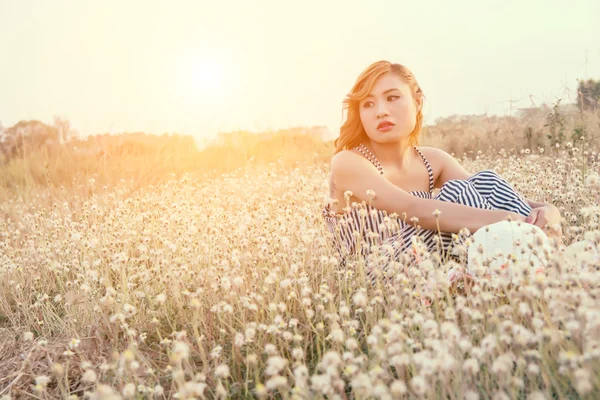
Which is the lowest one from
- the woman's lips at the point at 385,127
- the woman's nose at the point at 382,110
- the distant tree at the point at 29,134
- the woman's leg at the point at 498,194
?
the woman's leg at the point at 498,194

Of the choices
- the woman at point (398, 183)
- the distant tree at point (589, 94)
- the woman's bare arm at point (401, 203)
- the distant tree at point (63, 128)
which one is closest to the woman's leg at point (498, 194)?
the woman at point (398, 183)

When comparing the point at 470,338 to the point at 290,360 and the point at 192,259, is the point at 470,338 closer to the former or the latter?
the point at 290,360

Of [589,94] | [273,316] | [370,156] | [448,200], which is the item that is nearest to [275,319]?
[273,316]

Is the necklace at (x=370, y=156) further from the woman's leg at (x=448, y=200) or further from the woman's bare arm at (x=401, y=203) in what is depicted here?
the woman's leg at (x=448, y=200)

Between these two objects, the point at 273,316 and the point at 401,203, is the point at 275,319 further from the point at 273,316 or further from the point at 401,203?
the point at 401,203

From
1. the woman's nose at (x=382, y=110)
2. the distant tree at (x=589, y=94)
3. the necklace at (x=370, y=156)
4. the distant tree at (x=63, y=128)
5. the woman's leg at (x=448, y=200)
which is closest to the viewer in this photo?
the woman's leg at (x=448, y=200)

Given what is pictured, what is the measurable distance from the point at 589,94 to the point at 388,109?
186 inches

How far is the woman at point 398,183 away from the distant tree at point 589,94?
14.4ft

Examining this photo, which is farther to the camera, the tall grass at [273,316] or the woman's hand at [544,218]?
the woman's hand at [544,218]

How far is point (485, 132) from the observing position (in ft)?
36.6

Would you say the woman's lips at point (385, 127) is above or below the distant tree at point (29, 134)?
below

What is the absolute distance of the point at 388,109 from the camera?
3900mm

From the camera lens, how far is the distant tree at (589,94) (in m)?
7.91

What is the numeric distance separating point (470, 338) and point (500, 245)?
77 cm
